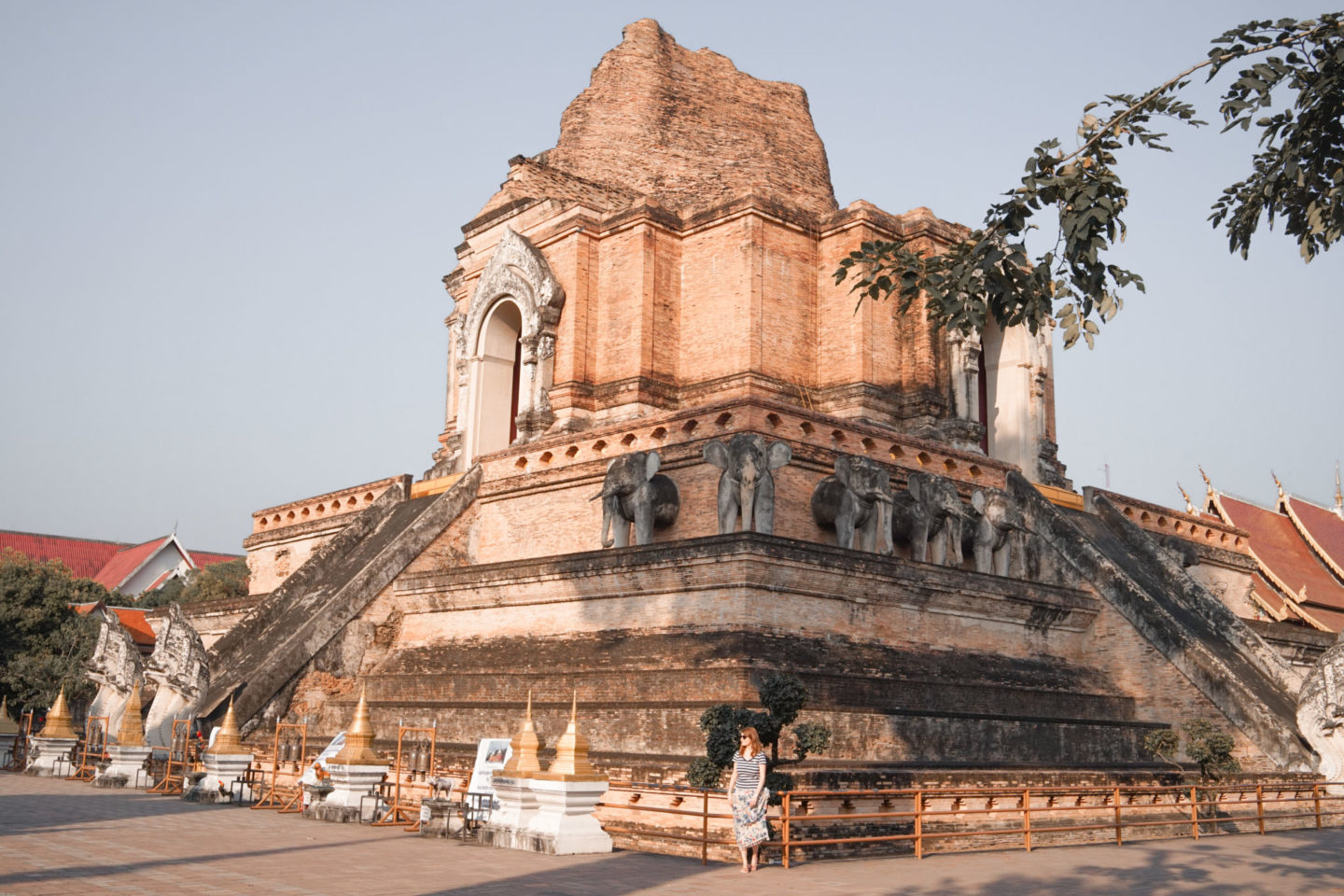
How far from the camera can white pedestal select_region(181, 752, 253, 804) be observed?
494 inches

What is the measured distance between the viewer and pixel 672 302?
1923 cm

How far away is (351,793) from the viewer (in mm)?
11109

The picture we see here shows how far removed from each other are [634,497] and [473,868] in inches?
275

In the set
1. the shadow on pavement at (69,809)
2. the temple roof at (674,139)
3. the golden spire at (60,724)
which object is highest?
the temple roof at (674,139)

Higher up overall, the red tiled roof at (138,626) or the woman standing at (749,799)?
the red tiled roof at (138,626)

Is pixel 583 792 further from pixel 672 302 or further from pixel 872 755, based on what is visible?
pixel 672 302

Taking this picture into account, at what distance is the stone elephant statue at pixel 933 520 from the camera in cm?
1527

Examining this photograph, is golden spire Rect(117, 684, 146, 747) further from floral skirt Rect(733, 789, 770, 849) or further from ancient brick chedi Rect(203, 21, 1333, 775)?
floral skirt Rect(733, 789, 770, 849)

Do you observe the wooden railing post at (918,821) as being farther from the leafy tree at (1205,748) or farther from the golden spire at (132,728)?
the golden spire at (132,728)

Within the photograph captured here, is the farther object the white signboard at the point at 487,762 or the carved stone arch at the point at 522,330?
the carved stone arch at the point at 522,330

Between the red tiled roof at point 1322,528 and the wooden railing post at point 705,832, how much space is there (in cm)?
2075

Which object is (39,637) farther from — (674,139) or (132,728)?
(674,139)

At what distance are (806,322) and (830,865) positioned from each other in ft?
36.6

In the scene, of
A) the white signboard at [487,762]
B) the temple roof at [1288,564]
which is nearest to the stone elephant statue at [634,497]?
the white signboard at [487,762]
